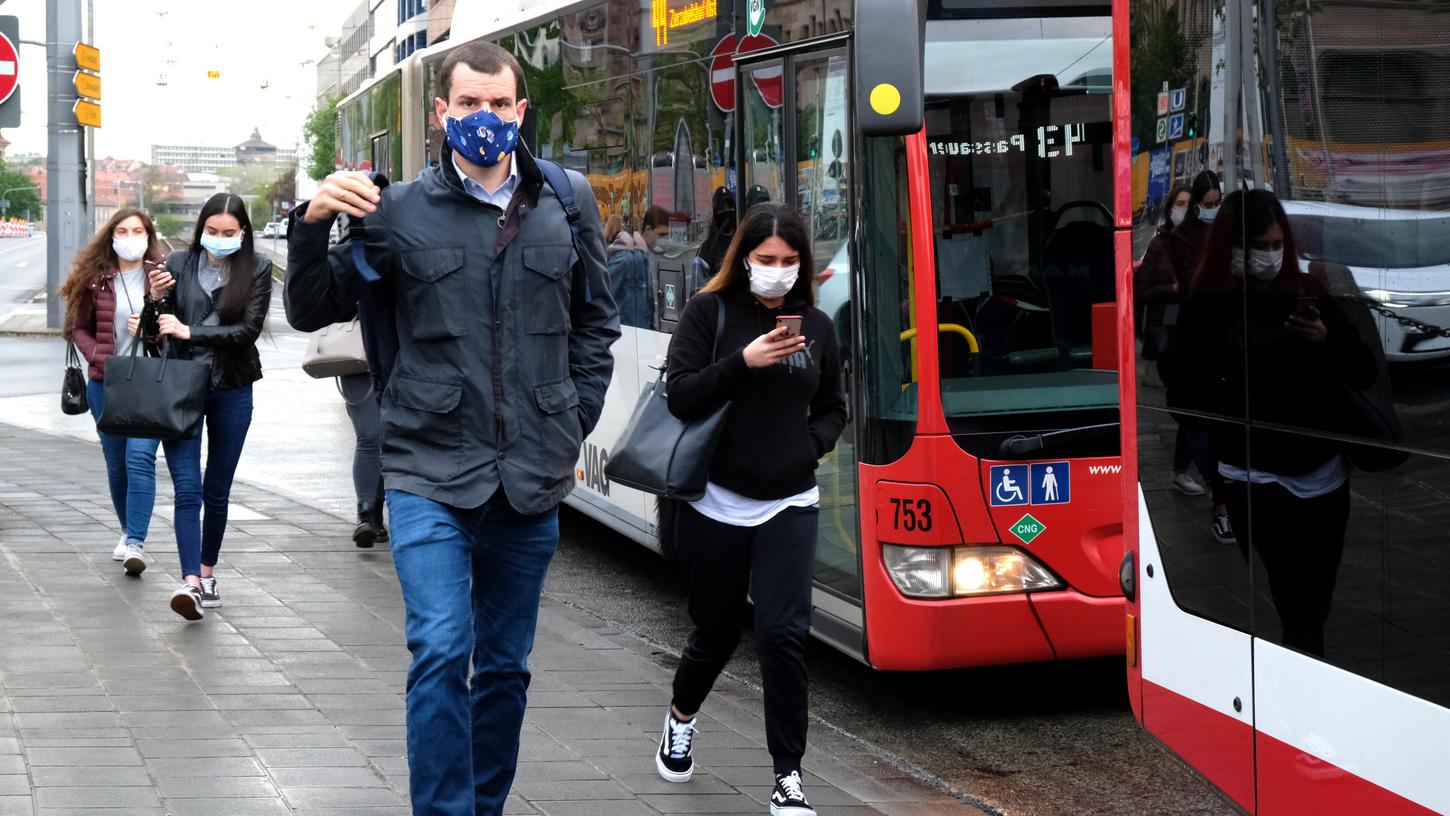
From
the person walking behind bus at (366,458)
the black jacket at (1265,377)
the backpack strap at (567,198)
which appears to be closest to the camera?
the black jacket at (1265,377)

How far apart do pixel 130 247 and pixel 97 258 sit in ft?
0.60

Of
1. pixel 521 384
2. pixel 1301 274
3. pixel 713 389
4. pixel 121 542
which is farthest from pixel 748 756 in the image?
pixel 121 542

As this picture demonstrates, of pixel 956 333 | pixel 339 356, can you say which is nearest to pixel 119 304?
pixel 339 356

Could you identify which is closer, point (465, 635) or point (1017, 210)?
point (465, 635)

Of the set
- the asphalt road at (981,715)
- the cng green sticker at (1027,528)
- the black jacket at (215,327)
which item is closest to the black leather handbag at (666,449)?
the asphalt road at (981,715)

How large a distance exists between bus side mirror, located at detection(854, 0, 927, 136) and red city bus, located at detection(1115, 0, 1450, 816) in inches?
24.8

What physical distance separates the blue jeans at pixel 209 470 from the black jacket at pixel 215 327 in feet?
0.30

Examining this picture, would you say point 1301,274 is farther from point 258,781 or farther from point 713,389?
point 258,781

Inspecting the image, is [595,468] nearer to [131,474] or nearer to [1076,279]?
[131,474]

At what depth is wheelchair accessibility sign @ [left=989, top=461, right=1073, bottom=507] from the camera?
Answer: 6.28 m

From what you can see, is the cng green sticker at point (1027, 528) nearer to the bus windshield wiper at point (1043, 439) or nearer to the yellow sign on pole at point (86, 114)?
the bus windshield wiper at point (1043, 439)

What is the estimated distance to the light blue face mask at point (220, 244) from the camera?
8.09 metres

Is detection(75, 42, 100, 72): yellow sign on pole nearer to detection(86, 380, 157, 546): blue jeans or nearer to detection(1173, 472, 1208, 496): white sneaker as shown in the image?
detection(86, 380, 157, 546): blue jeans

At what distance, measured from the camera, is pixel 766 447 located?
17.7 ft
